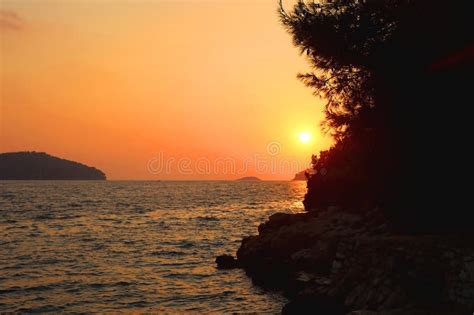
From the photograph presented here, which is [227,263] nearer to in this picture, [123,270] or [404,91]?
[123,270]

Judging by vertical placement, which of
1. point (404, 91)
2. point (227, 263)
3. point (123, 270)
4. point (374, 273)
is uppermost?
point (404, 91)

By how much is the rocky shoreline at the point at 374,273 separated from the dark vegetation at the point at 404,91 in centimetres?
140

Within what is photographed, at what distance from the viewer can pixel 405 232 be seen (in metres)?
16.3

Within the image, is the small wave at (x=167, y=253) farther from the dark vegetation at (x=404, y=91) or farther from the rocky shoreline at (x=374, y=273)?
the dark vegetation at (x=404, y=91)

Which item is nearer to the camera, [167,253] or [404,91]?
[404,91]

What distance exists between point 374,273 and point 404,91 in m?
5.85

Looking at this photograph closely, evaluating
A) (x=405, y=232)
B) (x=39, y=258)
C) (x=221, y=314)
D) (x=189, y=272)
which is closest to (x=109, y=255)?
(x=39, y=258)

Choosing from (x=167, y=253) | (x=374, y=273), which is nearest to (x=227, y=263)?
(x=167, y=253)

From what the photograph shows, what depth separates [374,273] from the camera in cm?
1526

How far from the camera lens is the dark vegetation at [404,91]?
1444cm

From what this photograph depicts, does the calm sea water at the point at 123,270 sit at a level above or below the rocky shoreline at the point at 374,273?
below

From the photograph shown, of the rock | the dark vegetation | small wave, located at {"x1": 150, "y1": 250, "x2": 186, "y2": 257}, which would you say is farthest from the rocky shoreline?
small wave, located at {"x1": 150, "y1": 250, "x2": 186, "y2": 257}

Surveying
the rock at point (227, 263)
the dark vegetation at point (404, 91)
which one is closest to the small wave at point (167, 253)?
the rock at point (227, 263)

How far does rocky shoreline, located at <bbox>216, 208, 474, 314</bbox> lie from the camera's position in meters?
12.8
